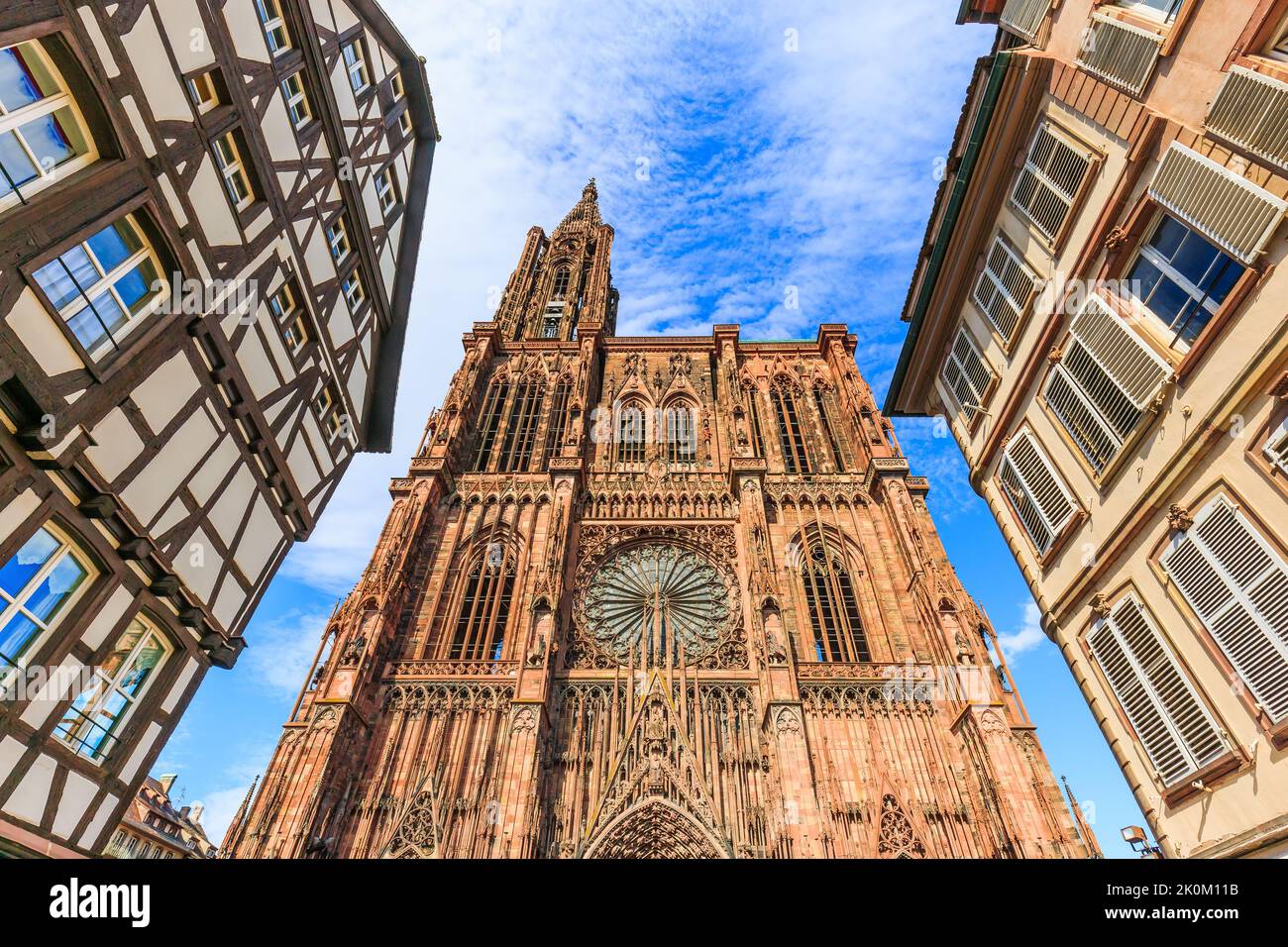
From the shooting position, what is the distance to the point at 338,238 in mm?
11930

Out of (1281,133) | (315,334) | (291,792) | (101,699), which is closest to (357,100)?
(315,334)

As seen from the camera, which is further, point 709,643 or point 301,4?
point 709,643

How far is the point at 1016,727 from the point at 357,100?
22190mm

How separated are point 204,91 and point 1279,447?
42.8ft

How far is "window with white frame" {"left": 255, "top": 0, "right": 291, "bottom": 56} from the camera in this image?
30.8ft

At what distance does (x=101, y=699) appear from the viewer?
315 inches

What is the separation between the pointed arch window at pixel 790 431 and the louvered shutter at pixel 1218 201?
68.0ft

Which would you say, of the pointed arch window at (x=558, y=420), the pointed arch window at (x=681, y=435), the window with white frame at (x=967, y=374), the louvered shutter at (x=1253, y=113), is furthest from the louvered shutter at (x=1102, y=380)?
the pointed arch window at (x=558, y=420)

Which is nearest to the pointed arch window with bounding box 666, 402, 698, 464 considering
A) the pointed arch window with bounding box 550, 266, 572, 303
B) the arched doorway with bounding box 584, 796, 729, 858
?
the pointed arch window with bounding box 550, 266, 572, 303

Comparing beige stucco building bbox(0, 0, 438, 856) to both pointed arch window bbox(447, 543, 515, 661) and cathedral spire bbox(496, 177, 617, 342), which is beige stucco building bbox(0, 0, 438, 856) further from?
cathedral spire bbox(496, 177, 617, 342)

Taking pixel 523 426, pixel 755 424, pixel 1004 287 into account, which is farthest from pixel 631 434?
pixel 1004 287

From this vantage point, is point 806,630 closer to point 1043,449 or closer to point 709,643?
point 709,643

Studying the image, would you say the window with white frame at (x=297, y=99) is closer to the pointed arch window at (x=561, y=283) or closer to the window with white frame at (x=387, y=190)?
the window with white frame at (x=387, y=190)

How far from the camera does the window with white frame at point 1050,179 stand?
27.8 ft
